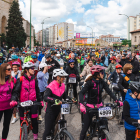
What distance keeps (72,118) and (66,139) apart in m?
2.66

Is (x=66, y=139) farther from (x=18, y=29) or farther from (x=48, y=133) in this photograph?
(x=18, y=29)

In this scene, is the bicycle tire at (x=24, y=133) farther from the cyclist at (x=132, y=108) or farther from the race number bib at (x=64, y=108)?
the cyclist at (x=132, y=108)

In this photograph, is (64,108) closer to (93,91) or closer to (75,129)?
(93,91)

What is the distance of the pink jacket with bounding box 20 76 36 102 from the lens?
3.96 metres

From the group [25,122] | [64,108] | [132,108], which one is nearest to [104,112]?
[132,108]

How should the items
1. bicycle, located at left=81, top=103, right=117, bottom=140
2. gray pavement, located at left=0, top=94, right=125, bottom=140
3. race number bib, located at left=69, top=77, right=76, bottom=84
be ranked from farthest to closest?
race number bib, located at left=69, top=77, right=76, bottom=84, gray pavement, located at left=0, top=94, right=125, bottom=140, bicycle, located at left=81, top=103, right=117, bottom=140

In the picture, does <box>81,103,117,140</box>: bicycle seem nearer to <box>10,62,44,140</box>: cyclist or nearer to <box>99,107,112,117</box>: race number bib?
<box>99,107,112,117</box>: race number bib

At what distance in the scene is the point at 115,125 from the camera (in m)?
5.40

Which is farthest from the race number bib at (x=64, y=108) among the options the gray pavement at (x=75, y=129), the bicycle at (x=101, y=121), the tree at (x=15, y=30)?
the tree at (x=15, y=30)

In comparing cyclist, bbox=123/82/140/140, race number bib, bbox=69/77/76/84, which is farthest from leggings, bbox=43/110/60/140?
race number bib, bbox=69/77/76/84

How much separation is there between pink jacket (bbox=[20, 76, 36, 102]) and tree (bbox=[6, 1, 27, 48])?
42.8 meters

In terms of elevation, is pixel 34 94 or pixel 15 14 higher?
pixel 15 14

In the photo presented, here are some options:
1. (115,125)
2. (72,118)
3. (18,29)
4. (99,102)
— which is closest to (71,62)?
(72,118)

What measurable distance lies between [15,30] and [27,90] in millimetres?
45039
